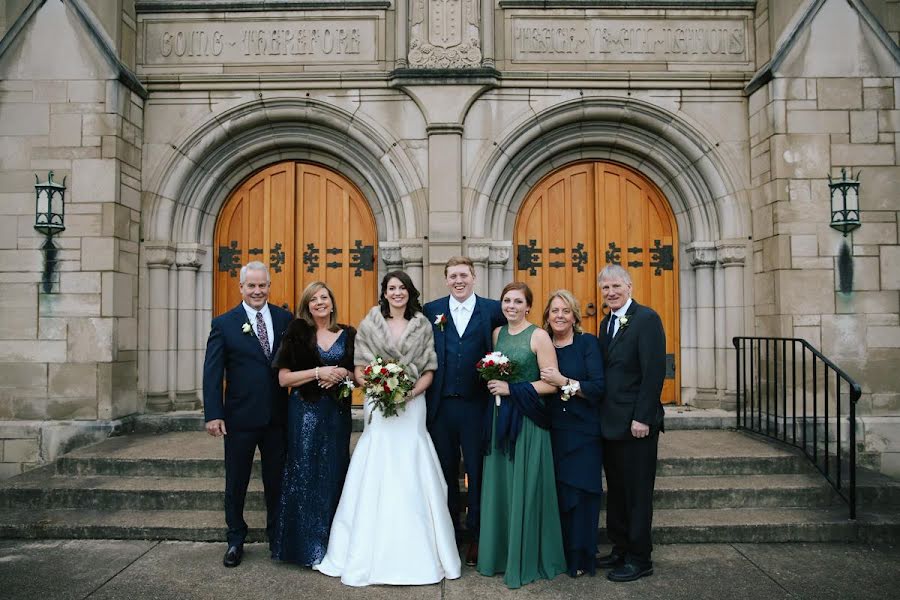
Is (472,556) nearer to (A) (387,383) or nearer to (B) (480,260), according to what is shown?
(A) (387,383)

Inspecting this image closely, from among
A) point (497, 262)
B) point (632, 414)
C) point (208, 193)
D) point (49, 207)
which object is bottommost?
point (632, 414)

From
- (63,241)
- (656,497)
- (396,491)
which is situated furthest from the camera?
(63,241)

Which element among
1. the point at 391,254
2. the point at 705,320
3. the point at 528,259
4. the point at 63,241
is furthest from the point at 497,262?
the point at 63,241

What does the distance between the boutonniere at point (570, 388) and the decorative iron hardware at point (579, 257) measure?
9.44ft

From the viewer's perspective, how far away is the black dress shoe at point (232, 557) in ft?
11.4

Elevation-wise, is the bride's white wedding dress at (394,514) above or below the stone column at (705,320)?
below

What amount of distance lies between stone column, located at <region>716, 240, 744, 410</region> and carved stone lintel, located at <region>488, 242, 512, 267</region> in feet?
7.01

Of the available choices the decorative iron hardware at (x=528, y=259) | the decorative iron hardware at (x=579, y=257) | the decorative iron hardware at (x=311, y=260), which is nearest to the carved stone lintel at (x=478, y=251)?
the decorative iron hardware at (x=528, y=259)

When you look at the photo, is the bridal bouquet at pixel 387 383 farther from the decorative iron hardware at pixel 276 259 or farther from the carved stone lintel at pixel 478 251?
the decorative iron hardware at pixel 276 259

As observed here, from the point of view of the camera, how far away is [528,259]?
5.92 m

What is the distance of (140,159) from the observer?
18.7 ft

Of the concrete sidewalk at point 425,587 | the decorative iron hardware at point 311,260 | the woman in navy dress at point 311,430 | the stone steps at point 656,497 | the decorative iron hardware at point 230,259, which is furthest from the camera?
the decorative iron hardware at point 230,259

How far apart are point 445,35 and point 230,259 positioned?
3203 millimetres

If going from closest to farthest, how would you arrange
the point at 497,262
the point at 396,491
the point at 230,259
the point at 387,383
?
the point at 387,383 → the point at 396,491 → the point at 497,262 → the point at 230,259
